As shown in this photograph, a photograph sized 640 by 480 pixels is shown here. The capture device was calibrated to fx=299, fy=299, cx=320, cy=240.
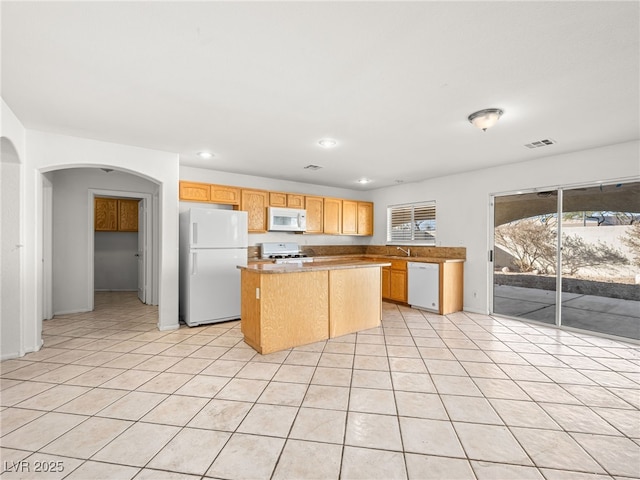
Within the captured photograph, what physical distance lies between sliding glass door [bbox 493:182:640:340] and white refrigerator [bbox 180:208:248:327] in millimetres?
4142

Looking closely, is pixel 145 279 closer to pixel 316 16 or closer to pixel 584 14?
pixel 316 16

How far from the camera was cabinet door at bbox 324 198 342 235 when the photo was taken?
620 centimetres

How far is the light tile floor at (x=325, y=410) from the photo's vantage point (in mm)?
1623

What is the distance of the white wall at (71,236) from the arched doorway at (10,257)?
2083 millimetres

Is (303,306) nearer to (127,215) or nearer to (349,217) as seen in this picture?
(349,217)

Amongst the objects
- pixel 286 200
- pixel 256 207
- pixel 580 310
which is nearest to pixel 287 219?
pixel 286 200

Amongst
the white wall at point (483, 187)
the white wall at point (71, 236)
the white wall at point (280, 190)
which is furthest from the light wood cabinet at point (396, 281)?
the white wall at point (71, 236)

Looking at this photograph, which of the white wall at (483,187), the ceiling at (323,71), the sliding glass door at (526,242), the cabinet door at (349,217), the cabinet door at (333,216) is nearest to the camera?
the ceiling at (323,71)

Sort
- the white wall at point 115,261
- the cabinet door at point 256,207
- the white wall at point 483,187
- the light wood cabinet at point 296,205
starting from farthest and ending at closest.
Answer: the white wall at point 115,261 → the cabinet door at point 256,207 → the light wood cabinet at point 296,205 → the white wall at point 483,187

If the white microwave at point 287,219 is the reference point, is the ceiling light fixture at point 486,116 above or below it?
above

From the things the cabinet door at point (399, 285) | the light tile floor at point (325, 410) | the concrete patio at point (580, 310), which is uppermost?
the cabinet door at point (399, 285)

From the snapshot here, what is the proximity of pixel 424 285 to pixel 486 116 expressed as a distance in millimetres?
3133

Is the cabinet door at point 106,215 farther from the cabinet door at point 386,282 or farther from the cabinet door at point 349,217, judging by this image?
A: the cabinet door at point 386,282

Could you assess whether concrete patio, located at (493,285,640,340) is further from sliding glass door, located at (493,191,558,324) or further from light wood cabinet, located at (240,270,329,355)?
light wood cabinet, located at (240,270,329,355)
